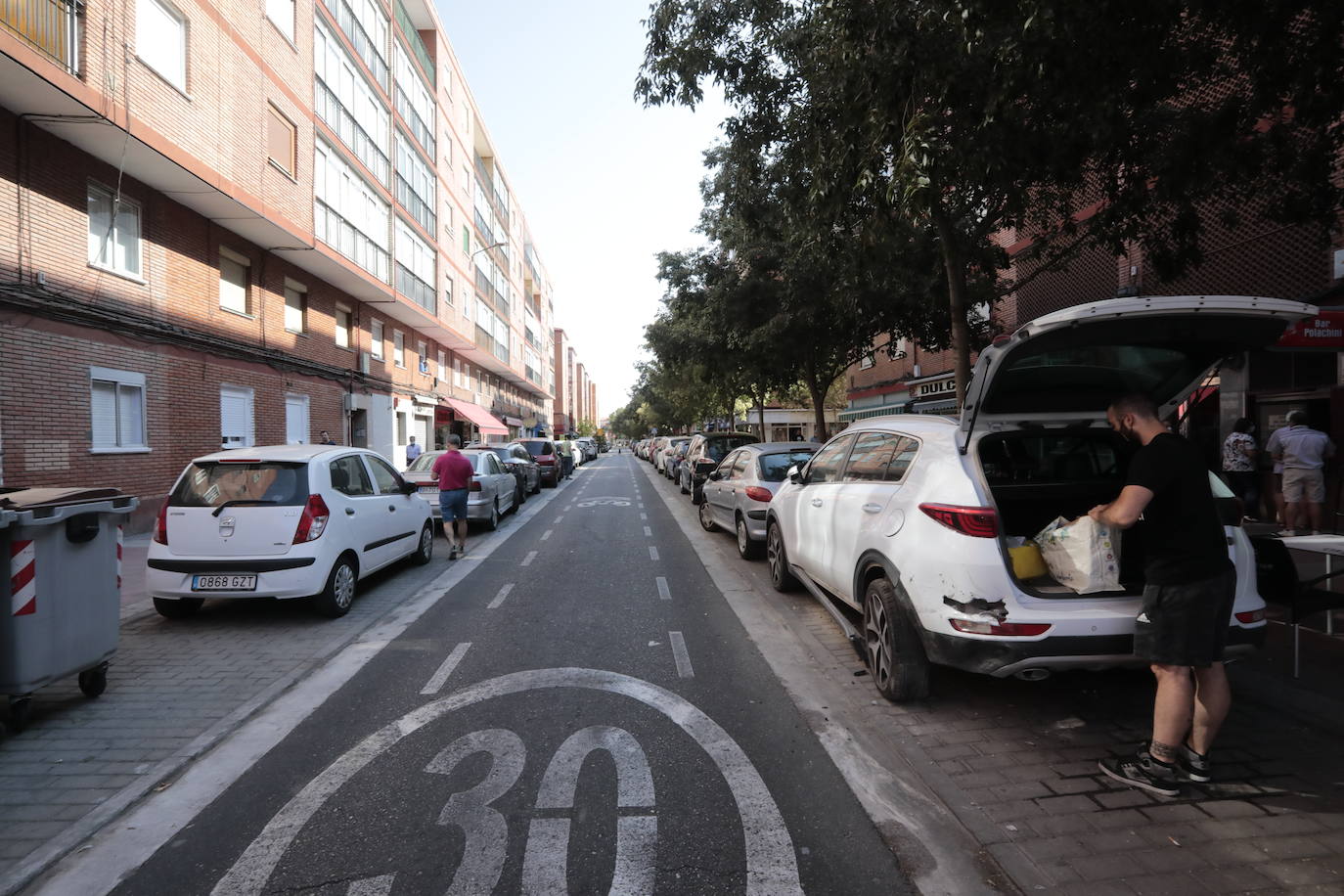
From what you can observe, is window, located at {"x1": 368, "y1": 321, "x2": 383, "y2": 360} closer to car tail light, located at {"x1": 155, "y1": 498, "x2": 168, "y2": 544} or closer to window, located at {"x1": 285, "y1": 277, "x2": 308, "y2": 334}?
window, located at {"x1": 285, "y1": 277, "x2": 308, "y2": 334}

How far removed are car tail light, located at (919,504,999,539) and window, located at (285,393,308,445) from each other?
57.5ft

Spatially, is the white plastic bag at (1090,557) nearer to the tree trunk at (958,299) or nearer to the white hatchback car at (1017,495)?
the white hatchback car at (1017,495)

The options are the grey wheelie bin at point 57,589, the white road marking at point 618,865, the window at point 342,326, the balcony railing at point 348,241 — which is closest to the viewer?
the white road marking at point 618,865

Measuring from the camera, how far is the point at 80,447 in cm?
1106

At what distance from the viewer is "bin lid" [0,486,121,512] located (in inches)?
155

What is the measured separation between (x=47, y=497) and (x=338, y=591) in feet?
9.12

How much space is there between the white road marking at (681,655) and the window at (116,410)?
36.3 feet

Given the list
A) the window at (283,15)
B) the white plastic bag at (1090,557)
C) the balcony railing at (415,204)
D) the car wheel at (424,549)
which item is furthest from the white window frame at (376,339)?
the white plastic bag at (1090,557)

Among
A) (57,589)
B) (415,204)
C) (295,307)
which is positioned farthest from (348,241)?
(57,589)

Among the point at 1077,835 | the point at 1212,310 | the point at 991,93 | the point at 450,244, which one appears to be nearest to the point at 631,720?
the point at 1077,835

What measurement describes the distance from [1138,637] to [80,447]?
14001mm

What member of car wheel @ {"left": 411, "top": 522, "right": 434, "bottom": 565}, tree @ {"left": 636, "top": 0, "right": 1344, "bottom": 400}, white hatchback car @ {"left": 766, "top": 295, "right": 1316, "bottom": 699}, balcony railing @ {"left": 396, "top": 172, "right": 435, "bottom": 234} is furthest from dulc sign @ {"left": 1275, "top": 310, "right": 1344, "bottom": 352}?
balcony railing @ {"left": 396, "top": 172, "right": 435, "bottom": 234}

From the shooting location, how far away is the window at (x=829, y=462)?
578 centimetres

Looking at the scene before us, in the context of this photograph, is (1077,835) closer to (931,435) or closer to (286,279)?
(931,435)
